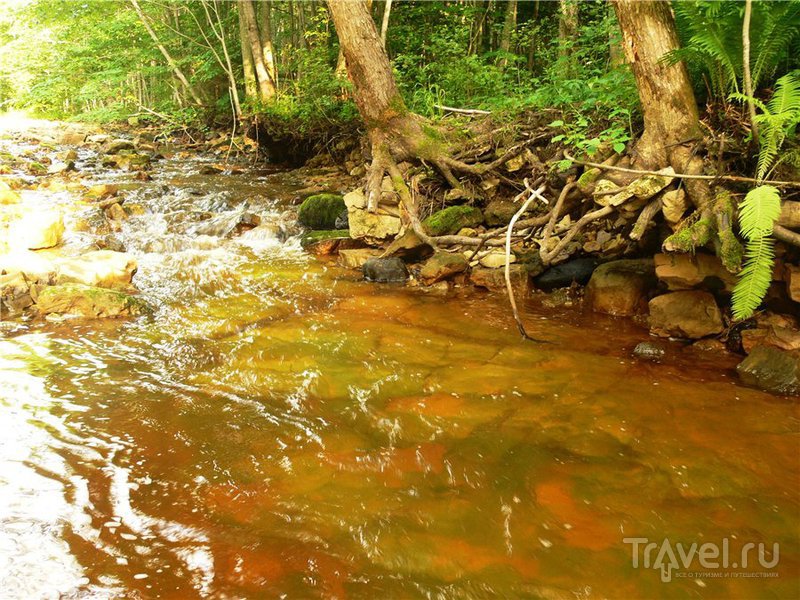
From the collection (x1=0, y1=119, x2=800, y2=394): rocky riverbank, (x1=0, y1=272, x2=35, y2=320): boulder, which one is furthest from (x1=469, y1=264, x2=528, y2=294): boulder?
(x1=0, y1=272, x2=35, y2=320): boulder

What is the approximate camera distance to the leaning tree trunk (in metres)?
4.55

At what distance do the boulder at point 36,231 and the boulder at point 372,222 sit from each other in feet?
15.9

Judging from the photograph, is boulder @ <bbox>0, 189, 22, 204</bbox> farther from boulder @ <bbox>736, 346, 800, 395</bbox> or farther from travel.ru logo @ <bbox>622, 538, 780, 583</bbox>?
boulder @ <bbox>736, 346, 800, 395</bbox>

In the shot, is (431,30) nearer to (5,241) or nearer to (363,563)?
(5,241)

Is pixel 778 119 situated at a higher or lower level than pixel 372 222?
higher

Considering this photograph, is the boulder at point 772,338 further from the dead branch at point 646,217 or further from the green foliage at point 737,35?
the green foliage at point 737,35

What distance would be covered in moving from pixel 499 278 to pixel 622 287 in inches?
59.8

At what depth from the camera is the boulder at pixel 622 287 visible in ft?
18.2

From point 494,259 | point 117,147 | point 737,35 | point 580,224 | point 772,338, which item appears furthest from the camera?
point 117,147

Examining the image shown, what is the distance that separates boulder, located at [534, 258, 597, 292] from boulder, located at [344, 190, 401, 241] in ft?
8.35

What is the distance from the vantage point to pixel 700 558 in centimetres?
249

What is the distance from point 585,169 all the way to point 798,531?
13.3 ft

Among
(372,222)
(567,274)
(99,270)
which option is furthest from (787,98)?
(99,270)

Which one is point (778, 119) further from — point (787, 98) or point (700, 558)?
point (700, 558)
